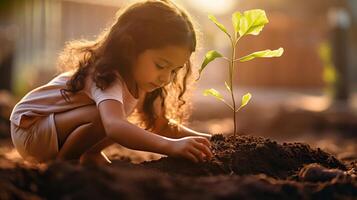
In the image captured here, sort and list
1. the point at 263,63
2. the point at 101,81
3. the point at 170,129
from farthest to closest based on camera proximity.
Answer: the point at 263,63 < the point at 170,129 < the point at 101,81

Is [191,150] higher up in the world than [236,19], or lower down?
lower down

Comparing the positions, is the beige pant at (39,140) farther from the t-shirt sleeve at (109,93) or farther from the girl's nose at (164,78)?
the girl's nose at (164,78)

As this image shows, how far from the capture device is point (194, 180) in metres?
1.69

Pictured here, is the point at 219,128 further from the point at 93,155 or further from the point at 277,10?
the point at 277,10

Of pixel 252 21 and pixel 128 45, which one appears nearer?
pixel 252 21

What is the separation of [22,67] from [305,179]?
11.4 meters

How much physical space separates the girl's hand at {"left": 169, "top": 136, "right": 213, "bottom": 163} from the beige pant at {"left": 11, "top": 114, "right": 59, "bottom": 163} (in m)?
0.75

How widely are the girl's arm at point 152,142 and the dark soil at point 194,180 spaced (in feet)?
0.15

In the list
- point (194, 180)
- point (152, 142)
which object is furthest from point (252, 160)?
point (194, 180)

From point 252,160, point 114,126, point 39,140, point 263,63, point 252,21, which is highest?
point 252,21

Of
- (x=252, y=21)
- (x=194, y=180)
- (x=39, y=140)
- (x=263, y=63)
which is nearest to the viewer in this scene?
(x=194, y=180)

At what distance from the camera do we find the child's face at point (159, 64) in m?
2.64

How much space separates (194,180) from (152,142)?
25.3 inches

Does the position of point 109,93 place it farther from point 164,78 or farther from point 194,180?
point 194,180
